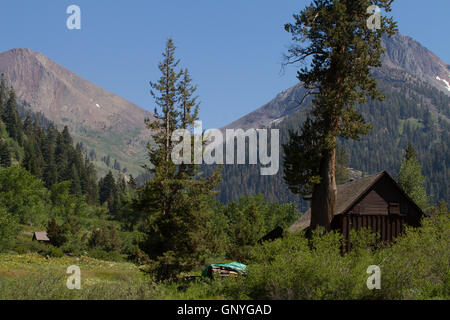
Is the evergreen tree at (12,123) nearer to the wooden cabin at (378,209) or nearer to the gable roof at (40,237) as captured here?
the gable roof at (40,237)

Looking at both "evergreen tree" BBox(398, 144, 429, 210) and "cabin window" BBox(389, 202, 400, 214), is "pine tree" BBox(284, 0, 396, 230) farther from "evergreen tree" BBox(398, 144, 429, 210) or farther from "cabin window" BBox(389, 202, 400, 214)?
"evergreen tree" BBox(398, 144, 429, 210)

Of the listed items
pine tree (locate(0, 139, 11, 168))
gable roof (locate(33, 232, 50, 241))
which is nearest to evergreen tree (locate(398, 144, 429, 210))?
gable roof (locate(33, 232, 50, 241))

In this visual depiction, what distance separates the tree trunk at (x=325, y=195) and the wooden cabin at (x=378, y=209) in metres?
11.1

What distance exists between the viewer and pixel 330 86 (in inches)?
975

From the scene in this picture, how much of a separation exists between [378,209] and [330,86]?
15618 mm

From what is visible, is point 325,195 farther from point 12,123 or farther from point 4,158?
point 12,123

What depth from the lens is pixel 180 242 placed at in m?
28.0

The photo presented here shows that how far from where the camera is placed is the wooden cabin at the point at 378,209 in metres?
35.6

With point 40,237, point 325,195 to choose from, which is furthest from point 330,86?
point 40,237

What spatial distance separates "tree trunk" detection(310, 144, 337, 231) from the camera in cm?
2448

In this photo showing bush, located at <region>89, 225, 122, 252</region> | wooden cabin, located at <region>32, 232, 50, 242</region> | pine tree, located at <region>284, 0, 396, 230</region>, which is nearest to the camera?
pine tree, located at <region>284, 0, 396, 230</region>

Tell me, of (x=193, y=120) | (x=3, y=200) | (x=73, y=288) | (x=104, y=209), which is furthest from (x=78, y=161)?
(x=73, y=288)
